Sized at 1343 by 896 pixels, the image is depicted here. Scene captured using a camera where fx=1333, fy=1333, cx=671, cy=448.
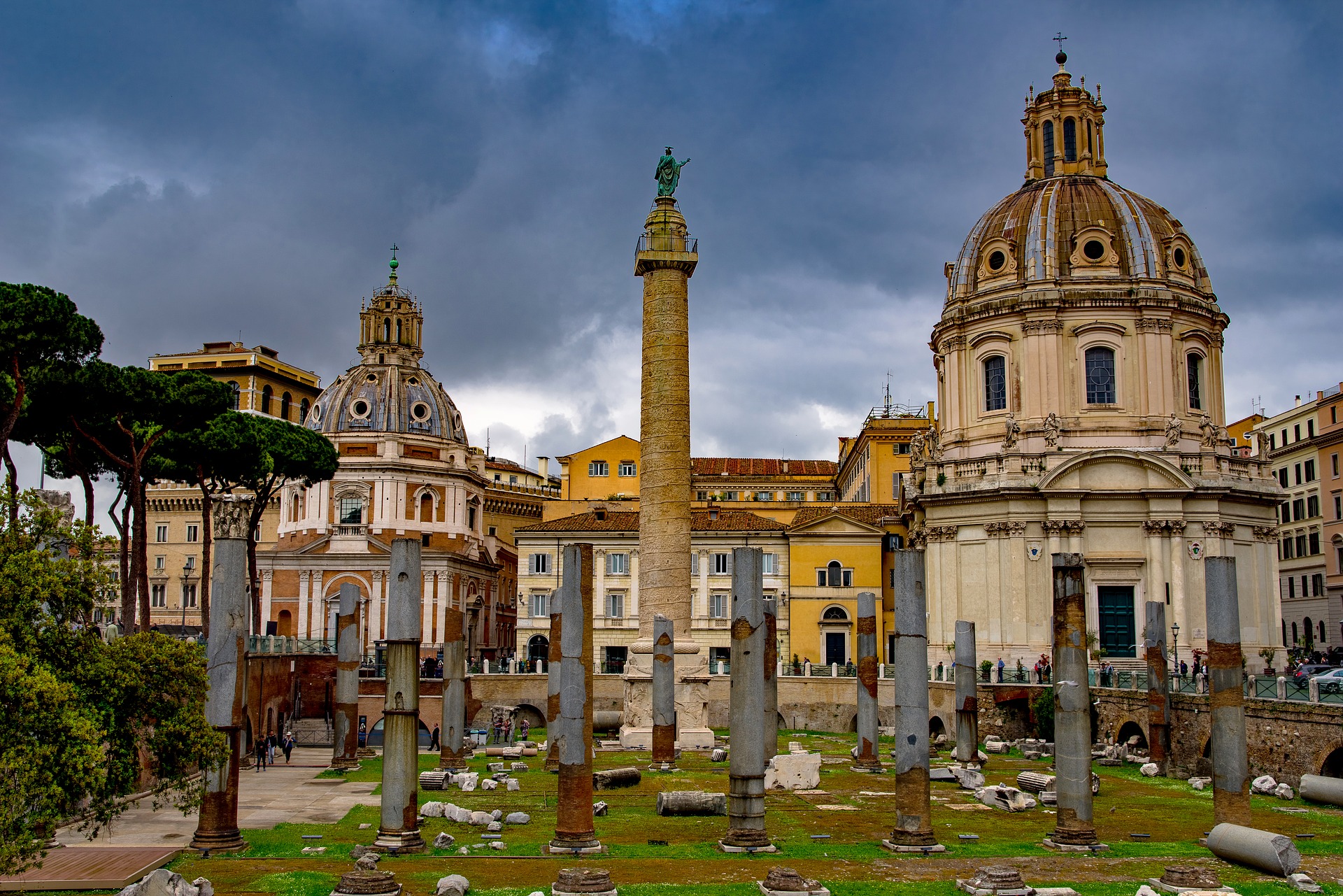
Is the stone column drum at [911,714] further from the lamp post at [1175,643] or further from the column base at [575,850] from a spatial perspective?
the lamp post at [1175,643]

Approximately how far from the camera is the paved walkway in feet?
86.4

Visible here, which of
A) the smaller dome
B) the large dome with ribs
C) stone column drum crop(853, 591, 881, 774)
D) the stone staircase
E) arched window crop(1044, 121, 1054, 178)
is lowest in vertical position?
the stone staircase

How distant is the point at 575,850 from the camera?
23406 millimetres

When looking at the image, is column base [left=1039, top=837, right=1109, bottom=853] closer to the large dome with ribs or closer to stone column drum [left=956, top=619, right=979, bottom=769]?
stone column drum [left=956, top=619, right=979, bottom=769]

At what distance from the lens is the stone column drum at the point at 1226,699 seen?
981 inches

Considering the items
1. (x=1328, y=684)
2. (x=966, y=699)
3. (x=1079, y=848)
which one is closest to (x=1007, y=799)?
(x=1079, y=848)

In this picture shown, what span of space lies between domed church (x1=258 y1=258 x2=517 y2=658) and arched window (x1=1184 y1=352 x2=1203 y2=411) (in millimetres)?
39704

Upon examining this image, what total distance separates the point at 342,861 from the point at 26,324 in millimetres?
15835

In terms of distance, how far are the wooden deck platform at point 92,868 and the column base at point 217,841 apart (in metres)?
0.39

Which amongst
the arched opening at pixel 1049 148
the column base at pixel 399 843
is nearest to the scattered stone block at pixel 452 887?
the column base at pixel 399 843

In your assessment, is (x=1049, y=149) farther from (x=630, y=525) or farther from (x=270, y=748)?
(x=270, y=748)

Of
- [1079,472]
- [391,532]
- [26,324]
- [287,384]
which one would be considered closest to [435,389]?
[391,532]

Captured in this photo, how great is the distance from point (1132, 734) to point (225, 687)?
98.7 ft

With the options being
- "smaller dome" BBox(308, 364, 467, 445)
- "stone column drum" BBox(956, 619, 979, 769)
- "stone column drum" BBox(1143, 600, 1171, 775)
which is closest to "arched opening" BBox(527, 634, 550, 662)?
"smaller dome" BBox(308, 364, 467, 445)
